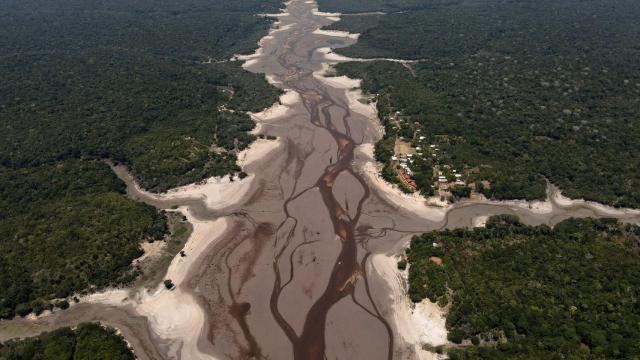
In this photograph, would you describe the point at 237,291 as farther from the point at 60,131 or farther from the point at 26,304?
the point at 60,131

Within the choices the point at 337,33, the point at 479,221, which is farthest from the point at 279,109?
the point at 337,33

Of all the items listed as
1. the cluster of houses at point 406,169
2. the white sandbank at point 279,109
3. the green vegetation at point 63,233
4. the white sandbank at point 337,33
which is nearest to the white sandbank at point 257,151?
the white sandbank at point 279,109

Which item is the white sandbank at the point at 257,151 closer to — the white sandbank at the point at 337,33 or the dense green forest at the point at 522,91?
the dense green forest at the point at 522,91

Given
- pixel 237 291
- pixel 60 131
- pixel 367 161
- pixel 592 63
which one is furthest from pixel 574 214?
pixel 60 131

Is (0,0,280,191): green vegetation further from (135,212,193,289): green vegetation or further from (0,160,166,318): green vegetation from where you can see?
(135,212,193,289): green vegetation

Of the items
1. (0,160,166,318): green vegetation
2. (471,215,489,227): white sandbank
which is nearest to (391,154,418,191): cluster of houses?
(471,215,489,227): white sandbank

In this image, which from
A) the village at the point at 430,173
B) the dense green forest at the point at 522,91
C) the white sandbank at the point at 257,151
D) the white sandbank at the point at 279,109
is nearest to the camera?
the village at the point at 430,173
